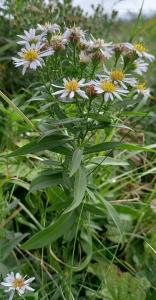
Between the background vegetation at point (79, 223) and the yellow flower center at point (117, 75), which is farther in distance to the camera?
the background vegetation at point (79, 223)

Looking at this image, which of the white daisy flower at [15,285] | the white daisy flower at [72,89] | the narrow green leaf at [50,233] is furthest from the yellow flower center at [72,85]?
the white daisy flower at [15,285]

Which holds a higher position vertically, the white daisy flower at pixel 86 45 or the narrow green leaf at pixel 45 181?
the white daisy flower at pixel 86 45

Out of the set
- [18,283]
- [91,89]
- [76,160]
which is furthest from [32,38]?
[18,283]

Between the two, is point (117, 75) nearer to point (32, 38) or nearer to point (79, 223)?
point (32, 38)

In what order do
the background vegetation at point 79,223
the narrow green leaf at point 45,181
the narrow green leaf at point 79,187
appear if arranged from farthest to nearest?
the background vegetation at point 79,223
the narrow green leaf at point 45,181
the narrow green leaf at point 79,187

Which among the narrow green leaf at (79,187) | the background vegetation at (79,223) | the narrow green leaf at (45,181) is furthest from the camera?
the background vegetation at (79,223)

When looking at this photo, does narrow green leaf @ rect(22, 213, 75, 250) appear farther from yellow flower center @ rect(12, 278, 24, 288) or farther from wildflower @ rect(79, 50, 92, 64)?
wildflower @ rect(79, 50, 92, 64)

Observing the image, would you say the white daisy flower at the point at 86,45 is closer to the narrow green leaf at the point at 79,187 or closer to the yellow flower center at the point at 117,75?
the yellow flower center at the point at 117,75
